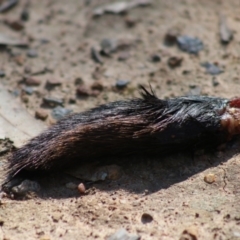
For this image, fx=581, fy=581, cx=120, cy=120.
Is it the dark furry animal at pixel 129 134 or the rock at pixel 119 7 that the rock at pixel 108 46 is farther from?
the dark furry animal at pixel 129 134

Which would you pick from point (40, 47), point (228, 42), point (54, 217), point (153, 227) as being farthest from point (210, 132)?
point (40, 47)

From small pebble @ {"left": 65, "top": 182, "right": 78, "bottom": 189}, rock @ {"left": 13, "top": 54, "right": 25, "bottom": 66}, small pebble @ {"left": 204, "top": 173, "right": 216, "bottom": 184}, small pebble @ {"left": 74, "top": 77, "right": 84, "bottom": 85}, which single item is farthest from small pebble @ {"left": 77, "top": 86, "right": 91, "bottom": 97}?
→ small pebble @ {"left": 204, "top": 173, "right": 216, "bottom": 184}

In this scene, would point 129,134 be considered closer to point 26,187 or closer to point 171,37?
point 26,187

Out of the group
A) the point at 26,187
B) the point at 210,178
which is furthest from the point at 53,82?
the point at 210,178

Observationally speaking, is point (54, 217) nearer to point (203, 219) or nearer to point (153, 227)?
point (153, 227)

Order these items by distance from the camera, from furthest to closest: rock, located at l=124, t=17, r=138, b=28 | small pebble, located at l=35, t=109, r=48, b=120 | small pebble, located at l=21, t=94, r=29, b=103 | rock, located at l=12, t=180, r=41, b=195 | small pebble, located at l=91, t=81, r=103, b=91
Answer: rock, located at l=124, t=17, r=138, b=28, small pebble, located at l=91, t=81, r=103, b=91, small pebble, located at l=21, t=94, r=29, b=103, small pebble, located at l=35, t=109, r=48, b=120, rock, located at l=12, t=180, r=41, b=195

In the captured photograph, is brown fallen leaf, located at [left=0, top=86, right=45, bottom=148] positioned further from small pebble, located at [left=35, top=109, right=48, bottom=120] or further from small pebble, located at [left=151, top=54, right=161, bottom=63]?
small pebble, located at [left=151, top=54, right=161, bottom=63]
